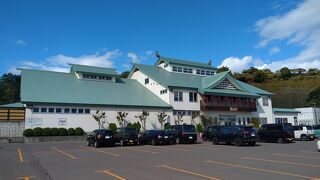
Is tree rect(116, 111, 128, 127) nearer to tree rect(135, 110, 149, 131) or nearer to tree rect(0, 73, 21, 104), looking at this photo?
tree rect(135, 110, 149, 131)

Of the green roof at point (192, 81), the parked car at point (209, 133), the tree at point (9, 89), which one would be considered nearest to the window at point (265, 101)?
the green roof at point (192, 81)

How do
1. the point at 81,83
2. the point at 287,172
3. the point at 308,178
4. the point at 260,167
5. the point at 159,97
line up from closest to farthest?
the point at 308,178 → the point at 287,172 → the point at 260,167 → the point at 81,83 → the point at 159,97

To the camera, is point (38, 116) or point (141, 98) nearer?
point (38, 116)

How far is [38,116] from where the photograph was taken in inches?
1420

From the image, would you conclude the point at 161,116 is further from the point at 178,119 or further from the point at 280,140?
the point at 280,140

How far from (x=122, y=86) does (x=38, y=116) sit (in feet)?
49.0

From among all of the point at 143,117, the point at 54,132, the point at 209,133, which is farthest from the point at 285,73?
the point at 54,132

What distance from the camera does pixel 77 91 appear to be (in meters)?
41.8

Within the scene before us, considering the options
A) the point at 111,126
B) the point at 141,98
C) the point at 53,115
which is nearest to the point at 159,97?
the point at 141,98

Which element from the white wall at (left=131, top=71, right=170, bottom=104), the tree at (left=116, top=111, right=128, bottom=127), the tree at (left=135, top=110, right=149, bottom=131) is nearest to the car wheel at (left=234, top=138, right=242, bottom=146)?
the tree at (left=135, top=110, right=149, bottom=131)

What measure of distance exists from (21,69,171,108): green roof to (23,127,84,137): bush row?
122 inches

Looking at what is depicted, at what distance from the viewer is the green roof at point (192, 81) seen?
48.2 m

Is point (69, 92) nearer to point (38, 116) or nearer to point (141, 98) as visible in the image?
point (38, 116)

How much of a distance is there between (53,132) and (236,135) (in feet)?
64.2
